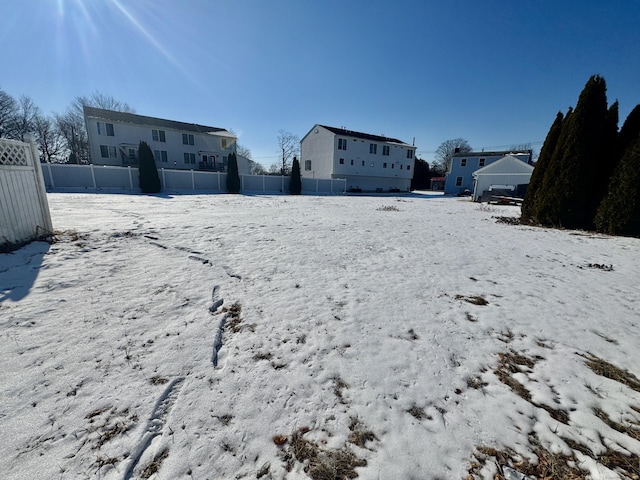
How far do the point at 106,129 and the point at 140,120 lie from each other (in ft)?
11.1

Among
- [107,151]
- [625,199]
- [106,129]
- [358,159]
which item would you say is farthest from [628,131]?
[106,129]

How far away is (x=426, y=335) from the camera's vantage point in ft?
9.50

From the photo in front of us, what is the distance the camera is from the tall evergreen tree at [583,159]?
855 centimetres

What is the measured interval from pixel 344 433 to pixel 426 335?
1530mm

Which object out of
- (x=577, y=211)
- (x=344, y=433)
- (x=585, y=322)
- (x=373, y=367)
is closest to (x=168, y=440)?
(x=344, y=433)

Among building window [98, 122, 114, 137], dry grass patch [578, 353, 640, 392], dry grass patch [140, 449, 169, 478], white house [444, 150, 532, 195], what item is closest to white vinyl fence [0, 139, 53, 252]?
dry grass patch [140, 449, 169, 478]

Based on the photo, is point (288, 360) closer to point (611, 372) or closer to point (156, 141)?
point (611, 372)

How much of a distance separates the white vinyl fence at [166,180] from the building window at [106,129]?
32.1 ft

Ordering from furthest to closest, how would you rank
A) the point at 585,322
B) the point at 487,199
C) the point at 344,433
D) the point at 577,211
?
the point at 487,199
the point at 577,211
the point at 585,322
the point at 344,433

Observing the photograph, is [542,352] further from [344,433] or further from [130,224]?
[130,224]

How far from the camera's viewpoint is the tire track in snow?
1.55 metres

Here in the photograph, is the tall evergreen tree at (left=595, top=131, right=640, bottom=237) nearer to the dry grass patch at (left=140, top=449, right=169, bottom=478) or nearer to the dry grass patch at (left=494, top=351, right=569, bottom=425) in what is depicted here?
the dry grass patch at (left=494, top=351, right=569, bottom=425)

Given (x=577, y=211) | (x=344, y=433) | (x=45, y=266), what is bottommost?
(x=344, y=433)

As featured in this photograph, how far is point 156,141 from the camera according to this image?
28203 mm
